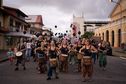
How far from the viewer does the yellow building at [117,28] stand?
58.0 meters

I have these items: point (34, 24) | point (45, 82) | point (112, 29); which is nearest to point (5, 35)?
point (112, 29)

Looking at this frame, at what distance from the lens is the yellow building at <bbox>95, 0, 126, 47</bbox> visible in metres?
58.0

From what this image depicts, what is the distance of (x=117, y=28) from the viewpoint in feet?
207

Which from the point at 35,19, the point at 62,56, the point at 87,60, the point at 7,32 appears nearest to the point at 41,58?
the point at 62,56

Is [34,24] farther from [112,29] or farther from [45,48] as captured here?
[45,48]

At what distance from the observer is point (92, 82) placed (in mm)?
13750

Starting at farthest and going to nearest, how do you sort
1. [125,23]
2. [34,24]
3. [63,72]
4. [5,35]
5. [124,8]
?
[34,24]
[124,8]
[125,23]
[5,35]
[63,72]

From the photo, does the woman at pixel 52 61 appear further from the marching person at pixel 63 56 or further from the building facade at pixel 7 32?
the building facade at pixel 7 32

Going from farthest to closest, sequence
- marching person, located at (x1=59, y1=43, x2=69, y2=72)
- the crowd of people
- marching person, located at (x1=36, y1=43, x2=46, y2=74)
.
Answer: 1. marching person, located at (x1=59, y1=43, x2=69, y2=72)
2. marching person, located at (x1=36, y1=43, x2=46, y2=74)
3. the crowd of people

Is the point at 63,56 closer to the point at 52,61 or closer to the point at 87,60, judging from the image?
the point at 52,61

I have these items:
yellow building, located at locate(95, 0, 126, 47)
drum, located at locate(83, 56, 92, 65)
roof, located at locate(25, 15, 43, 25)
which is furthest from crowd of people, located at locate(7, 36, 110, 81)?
roof, located at locate(25, 15, 43, 25)

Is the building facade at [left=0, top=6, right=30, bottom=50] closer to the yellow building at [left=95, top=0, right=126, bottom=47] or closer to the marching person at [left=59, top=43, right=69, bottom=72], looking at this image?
the yellow building at [left=95, top=0, right=126, bottom=47]

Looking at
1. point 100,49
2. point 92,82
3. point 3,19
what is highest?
point 3,19

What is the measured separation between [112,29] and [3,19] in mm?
25751
